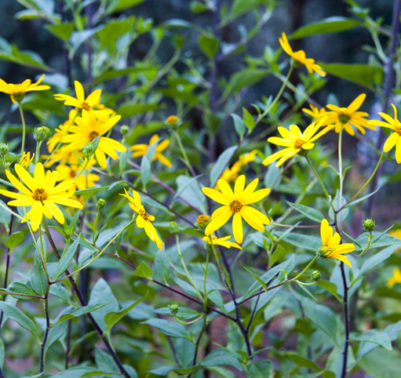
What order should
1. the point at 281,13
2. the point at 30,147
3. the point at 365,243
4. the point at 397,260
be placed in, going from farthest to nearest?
the point at 281,13 < the point at 30,147 < the point at 397,260 < the point at 365,243

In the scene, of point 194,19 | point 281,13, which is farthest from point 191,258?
point 281,13

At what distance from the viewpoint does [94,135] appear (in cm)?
57

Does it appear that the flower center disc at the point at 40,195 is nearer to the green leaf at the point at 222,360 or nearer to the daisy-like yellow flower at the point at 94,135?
the daisy-like yellow flower at the point at 94,135

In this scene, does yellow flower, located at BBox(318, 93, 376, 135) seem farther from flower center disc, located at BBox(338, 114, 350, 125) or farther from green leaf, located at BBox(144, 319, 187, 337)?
green leaf, located at BBox(144, 319, 187, 337)

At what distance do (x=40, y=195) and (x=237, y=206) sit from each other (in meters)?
0.20

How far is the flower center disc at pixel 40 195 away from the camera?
445mm

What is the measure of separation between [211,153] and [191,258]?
0.42 meters

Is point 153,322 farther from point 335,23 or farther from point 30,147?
point 30,147

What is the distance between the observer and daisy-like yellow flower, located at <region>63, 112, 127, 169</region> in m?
0.54

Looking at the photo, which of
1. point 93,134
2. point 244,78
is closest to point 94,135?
point 93,134

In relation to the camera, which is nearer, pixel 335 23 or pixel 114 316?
pixel 114 316

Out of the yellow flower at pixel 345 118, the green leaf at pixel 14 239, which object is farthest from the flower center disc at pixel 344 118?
the green leaf at pixel 14 239

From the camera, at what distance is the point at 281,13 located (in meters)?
2.69

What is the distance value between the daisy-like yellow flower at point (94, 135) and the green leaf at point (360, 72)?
47 cm
